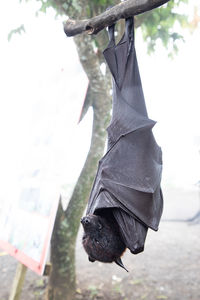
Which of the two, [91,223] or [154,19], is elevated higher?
[154,19]

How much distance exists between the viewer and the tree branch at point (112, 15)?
1183mm

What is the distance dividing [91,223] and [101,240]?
5.2 inches

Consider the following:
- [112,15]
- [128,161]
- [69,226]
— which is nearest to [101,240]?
[128,161]

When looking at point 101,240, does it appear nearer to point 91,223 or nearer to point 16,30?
point 91,223

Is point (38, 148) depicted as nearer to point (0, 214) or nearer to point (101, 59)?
point (0, 214)

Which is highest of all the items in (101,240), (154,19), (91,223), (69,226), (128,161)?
(154,19)

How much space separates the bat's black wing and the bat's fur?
0.09m

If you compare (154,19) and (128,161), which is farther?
(154,19)

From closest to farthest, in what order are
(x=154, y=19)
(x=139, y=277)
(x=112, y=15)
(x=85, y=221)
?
1. (x=112, y=15)
2. (x=85, y=221)
3. (x=154, y=19)
4. (x=139, y=277)

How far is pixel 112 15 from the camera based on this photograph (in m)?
1.32

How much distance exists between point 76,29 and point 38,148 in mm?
2532

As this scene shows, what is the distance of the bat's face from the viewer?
159 centimetres

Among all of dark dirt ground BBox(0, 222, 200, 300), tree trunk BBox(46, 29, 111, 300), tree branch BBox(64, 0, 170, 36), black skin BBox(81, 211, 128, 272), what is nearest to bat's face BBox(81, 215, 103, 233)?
black skin BBox(81, 211, 128, 272)

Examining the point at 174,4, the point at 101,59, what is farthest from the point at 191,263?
the point at 174,4
